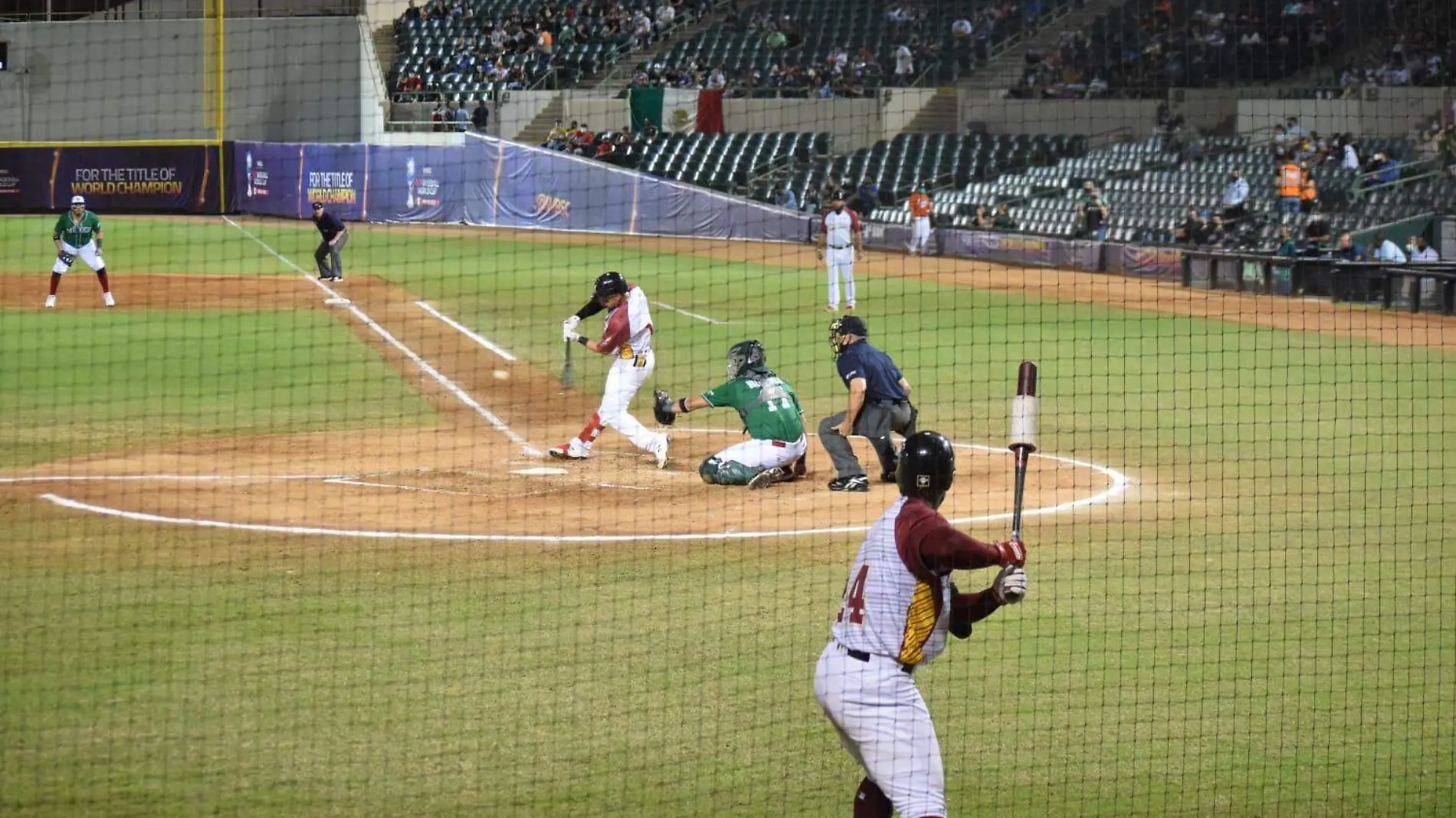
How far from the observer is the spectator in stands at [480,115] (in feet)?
156

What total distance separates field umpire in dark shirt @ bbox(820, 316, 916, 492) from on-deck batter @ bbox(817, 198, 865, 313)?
14.0 meters

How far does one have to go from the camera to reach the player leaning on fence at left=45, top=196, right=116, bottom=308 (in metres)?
27.7

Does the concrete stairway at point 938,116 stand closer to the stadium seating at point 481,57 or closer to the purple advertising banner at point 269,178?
the stadium seating at point 481,57

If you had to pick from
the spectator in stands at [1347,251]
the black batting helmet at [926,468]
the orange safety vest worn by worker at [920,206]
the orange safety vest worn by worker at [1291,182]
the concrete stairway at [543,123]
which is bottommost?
the black batting helmet at [926,468]

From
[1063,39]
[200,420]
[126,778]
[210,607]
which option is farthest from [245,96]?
[126,778]

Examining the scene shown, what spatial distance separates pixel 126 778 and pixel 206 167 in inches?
1593

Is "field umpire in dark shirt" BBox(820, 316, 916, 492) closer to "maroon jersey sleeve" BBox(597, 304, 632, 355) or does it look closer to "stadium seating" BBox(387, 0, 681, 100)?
"maroon jersey sleeve" BBox(597, 304, 632, 355)

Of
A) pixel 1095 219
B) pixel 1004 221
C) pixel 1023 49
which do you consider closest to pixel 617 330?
pixel 1095 219

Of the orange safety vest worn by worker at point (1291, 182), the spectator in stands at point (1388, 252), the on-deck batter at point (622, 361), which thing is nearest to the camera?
the on-deck batter at point (622, 361)

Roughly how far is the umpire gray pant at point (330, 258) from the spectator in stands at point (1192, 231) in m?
16.4

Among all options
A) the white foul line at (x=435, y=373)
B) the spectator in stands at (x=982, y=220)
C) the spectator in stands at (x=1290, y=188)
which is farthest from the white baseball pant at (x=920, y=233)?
the white foul line at (x=435, y=373)

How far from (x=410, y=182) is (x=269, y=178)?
4.23 m

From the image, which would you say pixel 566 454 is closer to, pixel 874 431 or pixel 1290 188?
pixel 874 431

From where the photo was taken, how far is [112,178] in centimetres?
4459
